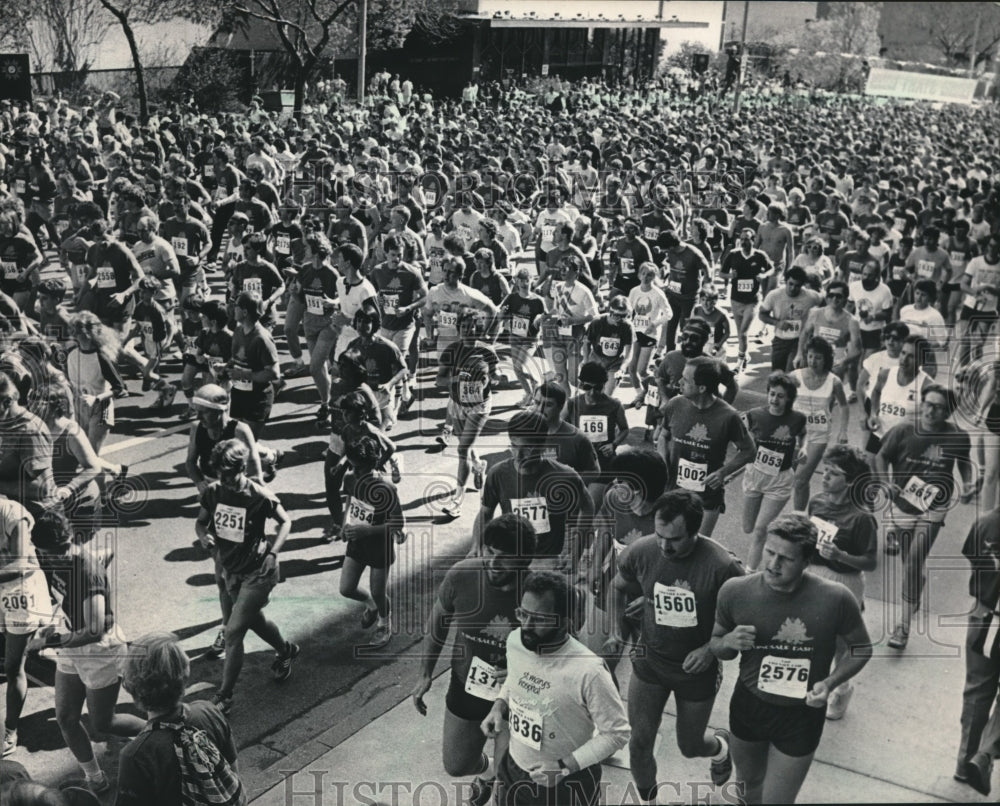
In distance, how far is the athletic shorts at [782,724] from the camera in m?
4.91

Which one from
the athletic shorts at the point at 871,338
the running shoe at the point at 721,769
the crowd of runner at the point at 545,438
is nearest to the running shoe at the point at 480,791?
the crowd of runner at the point at 545,438

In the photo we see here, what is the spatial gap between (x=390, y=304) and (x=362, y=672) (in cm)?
520

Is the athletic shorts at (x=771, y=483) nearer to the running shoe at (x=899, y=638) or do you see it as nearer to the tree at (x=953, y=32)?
the running shoe at (x=899, y=638)

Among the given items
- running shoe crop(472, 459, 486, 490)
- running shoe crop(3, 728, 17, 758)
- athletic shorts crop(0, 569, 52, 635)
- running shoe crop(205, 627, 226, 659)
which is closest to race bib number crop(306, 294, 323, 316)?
running shoe crop(472, 459, 486, 490)

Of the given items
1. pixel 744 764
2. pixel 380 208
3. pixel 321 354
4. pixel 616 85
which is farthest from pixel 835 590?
pixel 616 85

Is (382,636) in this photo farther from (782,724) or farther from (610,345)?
(610,345)

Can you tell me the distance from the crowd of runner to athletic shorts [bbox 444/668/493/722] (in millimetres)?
17

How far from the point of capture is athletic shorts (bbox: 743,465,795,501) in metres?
7.77

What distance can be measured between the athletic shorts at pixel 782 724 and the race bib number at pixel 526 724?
0.99 metres

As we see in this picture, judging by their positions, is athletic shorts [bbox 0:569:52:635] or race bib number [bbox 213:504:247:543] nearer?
athletic shorts [bbox 0:569:52:635]

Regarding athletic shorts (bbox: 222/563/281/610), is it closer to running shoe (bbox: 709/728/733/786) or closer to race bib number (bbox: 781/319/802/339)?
running shoe (bbox: 709/728/733/786)

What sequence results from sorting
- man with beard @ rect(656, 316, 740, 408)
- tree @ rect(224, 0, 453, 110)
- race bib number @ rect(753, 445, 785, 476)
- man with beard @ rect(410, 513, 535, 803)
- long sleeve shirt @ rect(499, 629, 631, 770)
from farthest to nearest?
tree @ rect(224, 0, 453, 110) < man with beard @ rect(656, 316, 740, 408) < race bib number @ rect(753, 445, 785, 476) < man with beard @ rect(410, 513, 535, 803) < long sleeve shirt @ rect(499, 629, 631, 770)

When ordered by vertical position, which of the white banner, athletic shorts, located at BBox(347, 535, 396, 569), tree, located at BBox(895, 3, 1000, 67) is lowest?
athletic shorts, located at BBox(347, 535, 396, 569)

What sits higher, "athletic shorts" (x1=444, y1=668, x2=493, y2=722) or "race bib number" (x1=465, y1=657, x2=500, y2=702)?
"race bib number" (x1=465, y1=657, x2=500, y2=702)
